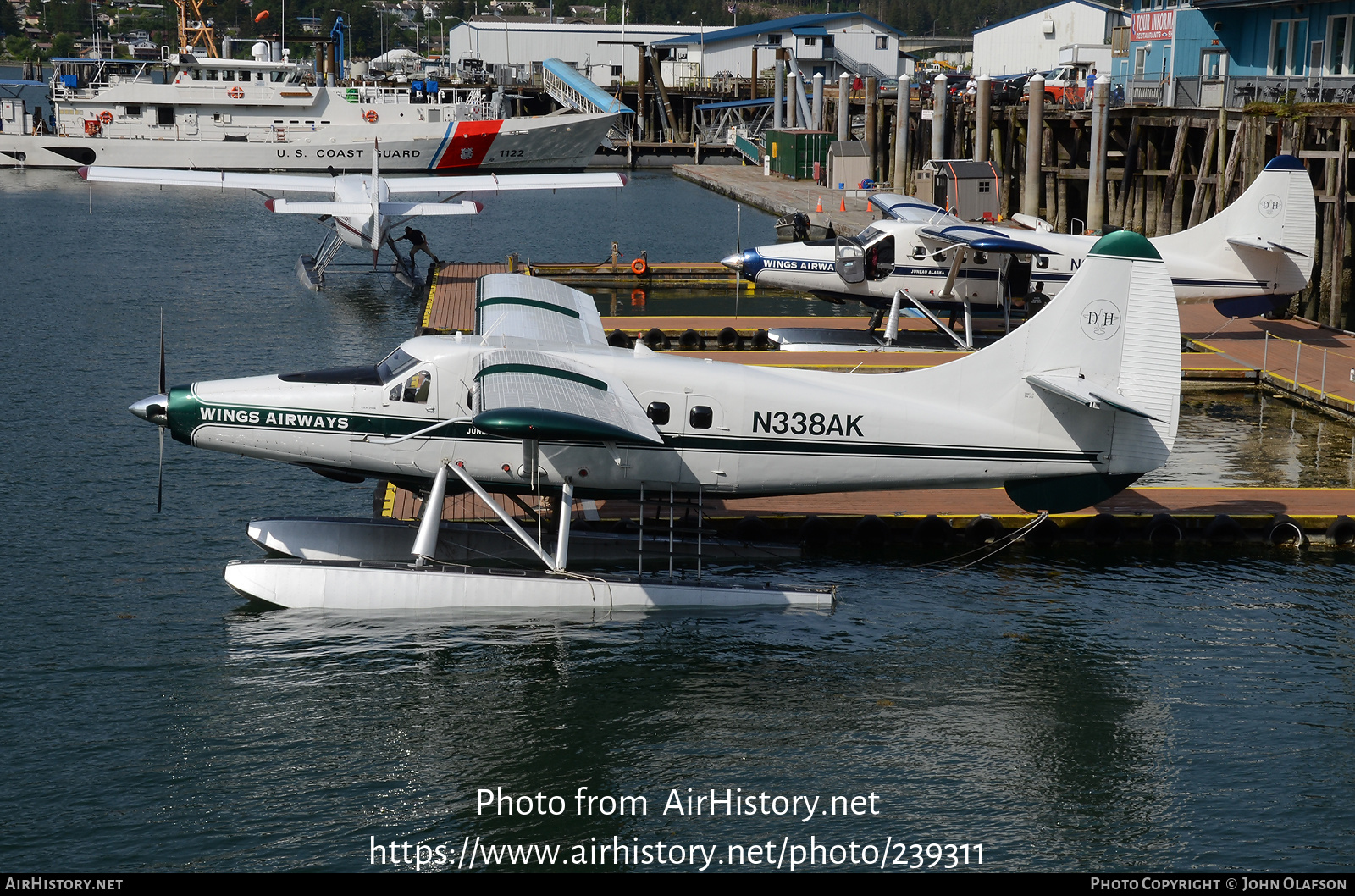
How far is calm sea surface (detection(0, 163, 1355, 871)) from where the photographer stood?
11711 mm

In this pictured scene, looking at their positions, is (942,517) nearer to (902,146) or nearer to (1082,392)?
(1082,392)

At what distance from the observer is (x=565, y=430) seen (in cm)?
1414

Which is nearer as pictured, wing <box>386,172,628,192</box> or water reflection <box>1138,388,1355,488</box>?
water reflection <box>1138,388,1355,488</box>

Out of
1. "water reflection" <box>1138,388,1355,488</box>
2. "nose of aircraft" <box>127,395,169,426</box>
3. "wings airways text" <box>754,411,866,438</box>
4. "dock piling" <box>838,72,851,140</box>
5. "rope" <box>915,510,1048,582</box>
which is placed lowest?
→ "rope" <box>915,510,1048,582</box>

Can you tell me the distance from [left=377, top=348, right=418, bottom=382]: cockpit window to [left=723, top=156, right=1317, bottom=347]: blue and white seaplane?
49.1ft

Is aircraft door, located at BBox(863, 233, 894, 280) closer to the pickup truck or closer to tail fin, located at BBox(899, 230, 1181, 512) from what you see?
tail fin, located at BBox(899, 230, 1181, 512)

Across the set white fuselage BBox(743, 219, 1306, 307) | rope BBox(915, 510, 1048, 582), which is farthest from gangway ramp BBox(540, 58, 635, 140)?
rope BBox(915, 510, 1048, 582)

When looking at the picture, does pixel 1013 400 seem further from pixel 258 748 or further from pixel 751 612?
pixel 258 748

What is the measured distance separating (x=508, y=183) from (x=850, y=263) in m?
21.0

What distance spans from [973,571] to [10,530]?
1385 cm

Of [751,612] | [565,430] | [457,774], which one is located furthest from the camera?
[751,612]

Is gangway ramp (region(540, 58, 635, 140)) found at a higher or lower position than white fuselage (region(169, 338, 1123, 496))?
higher

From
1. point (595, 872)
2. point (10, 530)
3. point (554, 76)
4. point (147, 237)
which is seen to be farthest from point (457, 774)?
point (554, 76)

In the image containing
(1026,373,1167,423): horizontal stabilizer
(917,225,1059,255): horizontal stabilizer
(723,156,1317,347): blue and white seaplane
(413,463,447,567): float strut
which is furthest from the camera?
(723,156,1317,347): blue and white seaplane
